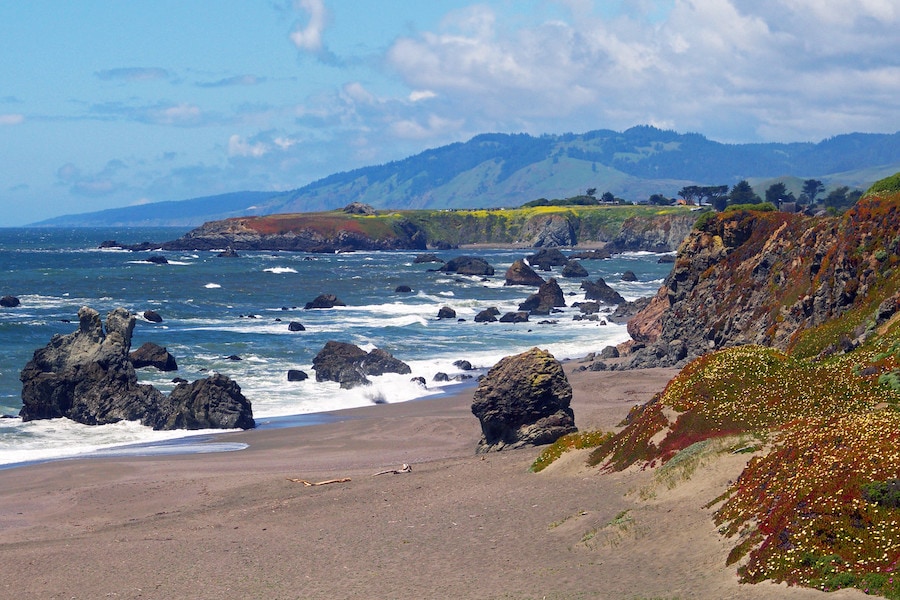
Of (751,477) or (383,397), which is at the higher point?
(751,477)

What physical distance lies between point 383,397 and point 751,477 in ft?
92.5

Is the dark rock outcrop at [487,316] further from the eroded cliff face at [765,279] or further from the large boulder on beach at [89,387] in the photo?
the large boulder on beach at [89,387]

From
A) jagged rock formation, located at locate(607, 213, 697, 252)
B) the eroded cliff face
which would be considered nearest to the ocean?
the eroded cliff face

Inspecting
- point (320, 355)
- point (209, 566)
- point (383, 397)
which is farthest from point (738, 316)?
point (209, 566)

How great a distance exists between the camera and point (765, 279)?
163 ft

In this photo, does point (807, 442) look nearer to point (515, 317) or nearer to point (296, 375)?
point (296, 375)

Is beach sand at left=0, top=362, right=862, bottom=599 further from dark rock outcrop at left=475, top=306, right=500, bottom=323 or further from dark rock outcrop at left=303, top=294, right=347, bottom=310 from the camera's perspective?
dark rock outcrop at left=303, top=294, right=347, bottom=310

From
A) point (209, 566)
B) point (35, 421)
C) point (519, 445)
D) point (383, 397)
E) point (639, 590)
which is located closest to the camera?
point (639, 590)

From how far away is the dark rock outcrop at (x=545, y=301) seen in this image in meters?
81.4

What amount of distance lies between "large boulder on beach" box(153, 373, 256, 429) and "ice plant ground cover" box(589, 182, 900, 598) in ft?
52.3

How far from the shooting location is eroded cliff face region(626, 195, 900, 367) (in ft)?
130

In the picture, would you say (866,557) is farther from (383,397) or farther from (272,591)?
(383,397)

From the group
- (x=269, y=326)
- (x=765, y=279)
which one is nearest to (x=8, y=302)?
(x=269, y=326)

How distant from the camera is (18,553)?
2294cm
